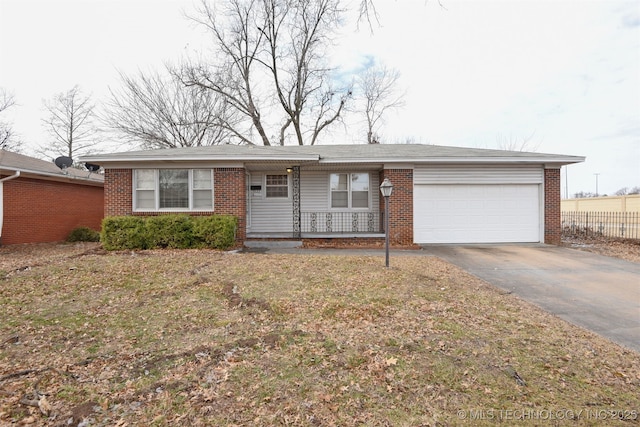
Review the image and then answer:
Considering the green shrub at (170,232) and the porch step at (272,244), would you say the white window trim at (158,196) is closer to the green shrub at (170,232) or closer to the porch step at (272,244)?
the green shrub at (170,232)

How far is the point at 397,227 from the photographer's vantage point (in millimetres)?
10195

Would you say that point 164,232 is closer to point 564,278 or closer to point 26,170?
point 26,170

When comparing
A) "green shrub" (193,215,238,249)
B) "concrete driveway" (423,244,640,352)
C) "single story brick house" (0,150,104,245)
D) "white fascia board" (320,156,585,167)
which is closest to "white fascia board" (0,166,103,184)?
"single story brick house" (0,150,104,245)

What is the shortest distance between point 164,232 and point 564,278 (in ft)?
33.2

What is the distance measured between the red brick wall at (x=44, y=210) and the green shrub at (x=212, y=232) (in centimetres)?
753

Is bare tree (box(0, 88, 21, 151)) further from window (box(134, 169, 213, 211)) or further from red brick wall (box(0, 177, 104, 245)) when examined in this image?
window (box(134, 169, 213, 211))

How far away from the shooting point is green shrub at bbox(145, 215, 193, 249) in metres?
8.94

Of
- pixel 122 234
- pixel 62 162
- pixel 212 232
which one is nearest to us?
pixel 122 234

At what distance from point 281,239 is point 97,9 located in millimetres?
10001

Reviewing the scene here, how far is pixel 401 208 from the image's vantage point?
1023 centimetres

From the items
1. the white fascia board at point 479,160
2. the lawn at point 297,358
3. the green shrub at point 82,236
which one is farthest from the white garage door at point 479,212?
the green shrub at point 82,236

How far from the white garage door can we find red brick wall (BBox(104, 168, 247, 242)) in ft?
19.8

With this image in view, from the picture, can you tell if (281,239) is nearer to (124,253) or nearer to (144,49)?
(124,253)

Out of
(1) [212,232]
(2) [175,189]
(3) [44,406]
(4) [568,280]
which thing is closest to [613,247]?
(4) [568,280]
